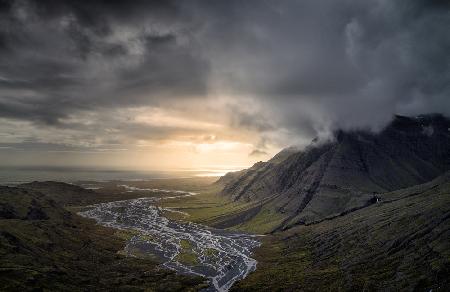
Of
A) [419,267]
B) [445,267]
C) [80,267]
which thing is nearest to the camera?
[445,267]

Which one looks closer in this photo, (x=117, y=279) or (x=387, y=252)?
(x=117, y=279)

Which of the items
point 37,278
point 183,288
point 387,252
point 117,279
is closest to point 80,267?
point 117,279

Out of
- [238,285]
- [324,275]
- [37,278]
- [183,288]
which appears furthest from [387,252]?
[37,278]

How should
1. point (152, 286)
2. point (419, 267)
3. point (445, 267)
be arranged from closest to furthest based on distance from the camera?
point (445, 267) < point (419, 267) < point (152, 286)

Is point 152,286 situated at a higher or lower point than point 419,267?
lower

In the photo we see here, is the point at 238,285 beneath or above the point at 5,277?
beneath

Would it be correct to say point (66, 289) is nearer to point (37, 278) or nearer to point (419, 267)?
point (37, 278)

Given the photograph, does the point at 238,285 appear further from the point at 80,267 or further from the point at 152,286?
the point at 80,267

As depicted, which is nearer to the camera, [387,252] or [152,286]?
[152,286]

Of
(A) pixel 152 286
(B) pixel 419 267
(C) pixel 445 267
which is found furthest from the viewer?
(A) pixel 152 286
